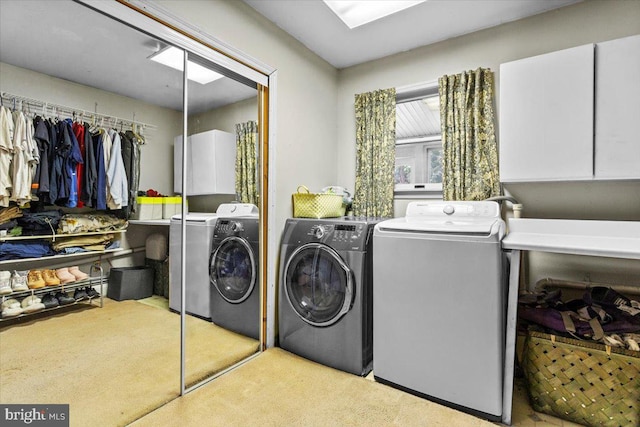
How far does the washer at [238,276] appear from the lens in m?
2.19

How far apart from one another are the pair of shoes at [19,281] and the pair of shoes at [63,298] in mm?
165

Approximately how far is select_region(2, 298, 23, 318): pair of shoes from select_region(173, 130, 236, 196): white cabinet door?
1254 millimetres

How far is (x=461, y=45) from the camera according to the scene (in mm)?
2473

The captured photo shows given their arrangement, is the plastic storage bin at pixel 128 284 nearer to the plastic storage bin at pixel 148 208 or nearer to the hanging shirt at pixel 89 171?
the plastic storage bin at pixel 148 208

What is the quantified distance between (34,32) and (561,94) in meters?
3.20

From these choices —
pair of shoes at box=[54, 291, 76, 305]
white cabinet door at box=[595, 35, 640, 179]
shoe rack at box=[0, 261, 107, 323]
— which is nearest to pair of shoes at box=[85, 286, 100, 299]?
shoe rack at box=[0, 261, 107, 323]

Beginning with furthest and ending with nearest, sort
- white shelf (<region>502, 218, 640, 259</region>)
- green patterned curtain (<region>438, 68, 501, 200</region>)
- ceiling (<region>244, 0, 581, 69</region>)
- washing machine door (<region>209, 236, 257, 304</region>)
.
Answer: green patterned curtain (<region>438, 68, 501, 200</region>)
washing machine door (<region>209, 236, 257, 304</region>)
ceiling (<region>244, 0, 581, 69</region>)
white shelf (<region>502, 218, 640, 259</region>)

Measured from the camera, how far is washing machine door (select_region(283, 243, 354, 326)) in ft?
6.54

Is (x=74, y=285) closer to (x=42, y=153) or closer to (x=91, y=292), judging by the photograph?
(x=91, y=292)

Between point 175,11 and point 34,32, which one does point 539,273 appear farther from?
point 34,32

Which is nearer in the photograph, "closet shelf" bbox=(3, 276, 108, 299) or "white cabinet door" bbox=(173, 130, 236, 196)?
"white cabinet door" bbox=(173, 130, 236, 196)

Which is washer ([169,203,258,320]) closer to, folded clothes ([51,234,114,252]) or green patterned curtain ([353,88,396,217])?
folded clothes ([51,234,114,252])

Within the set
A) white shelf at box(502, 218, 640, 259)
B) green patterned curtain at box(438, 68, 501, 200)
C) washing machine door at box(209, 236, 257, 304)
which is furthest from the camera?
green patterned curtain at box(438, 68, 501, 200)

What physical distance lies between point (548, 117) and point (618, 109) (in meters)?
0.32
